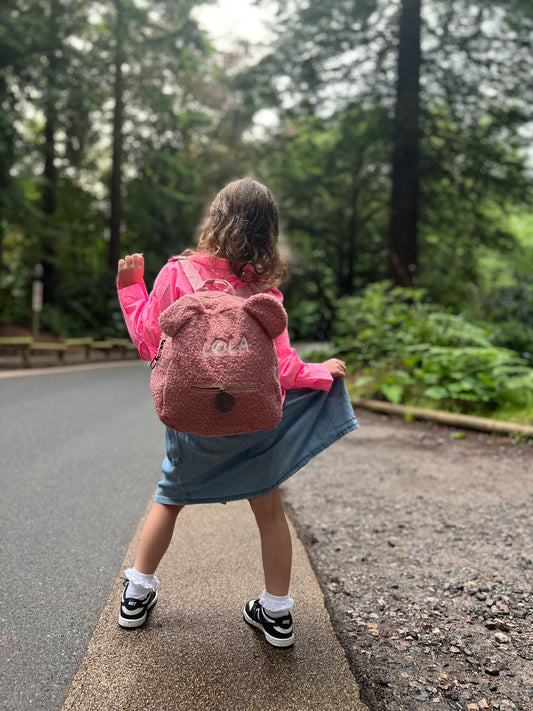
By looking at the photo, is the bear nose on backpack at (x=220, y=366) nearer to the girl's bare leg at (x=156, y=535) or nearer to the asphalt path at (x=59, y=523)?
the girl's bare leg at (x=156, y=535)

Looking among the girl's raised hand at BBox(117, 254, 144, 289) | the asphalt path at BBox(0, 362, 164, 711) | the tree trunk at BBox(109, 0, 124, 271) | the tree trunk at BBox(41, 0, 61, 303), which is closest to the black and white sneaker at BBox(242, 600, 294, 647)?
the asphalt path at BBox(0, 362, 164, 711)

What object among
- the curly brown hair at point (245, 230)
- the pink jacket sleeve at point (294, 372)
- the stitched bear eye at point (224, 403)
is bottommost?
the stitched bear eye at point (224, 403)

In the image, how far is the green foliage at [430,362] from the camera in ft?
23.3

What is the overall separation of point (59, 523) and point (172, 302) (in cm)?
213

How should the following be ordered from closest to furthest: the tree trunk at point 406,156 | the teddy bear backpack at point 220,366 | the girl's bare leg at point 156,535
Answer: the teddy bear backpack at point 220,366
the girl's bare leg at point 156,535
the tree trunk at point 406,156

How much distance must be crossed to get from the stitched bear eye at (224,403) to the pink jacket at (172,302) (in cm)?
31

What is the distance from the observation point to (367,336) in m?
9.08

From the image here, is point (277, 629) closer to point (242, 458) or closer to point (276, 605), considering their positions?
point (276, 605)

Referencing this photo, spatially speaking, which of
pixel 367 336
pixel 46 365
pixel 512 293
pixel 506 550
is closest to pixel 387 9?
pixel 512 293

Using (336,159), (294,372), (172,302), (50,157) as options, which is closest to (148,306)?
(172,302)

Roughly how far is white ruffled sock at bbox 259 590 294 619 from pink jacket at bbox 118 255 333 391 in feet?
2.64

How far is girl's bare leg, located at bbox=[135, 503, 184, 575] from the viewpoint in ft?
7.57

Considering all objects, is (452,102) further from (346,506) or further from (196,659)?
(196,659)

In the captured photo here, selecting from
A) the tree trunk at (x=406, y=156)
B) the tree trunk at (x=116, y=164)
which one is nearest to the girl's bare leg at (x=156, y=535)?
the tree trunk at (x=406, y=156)
